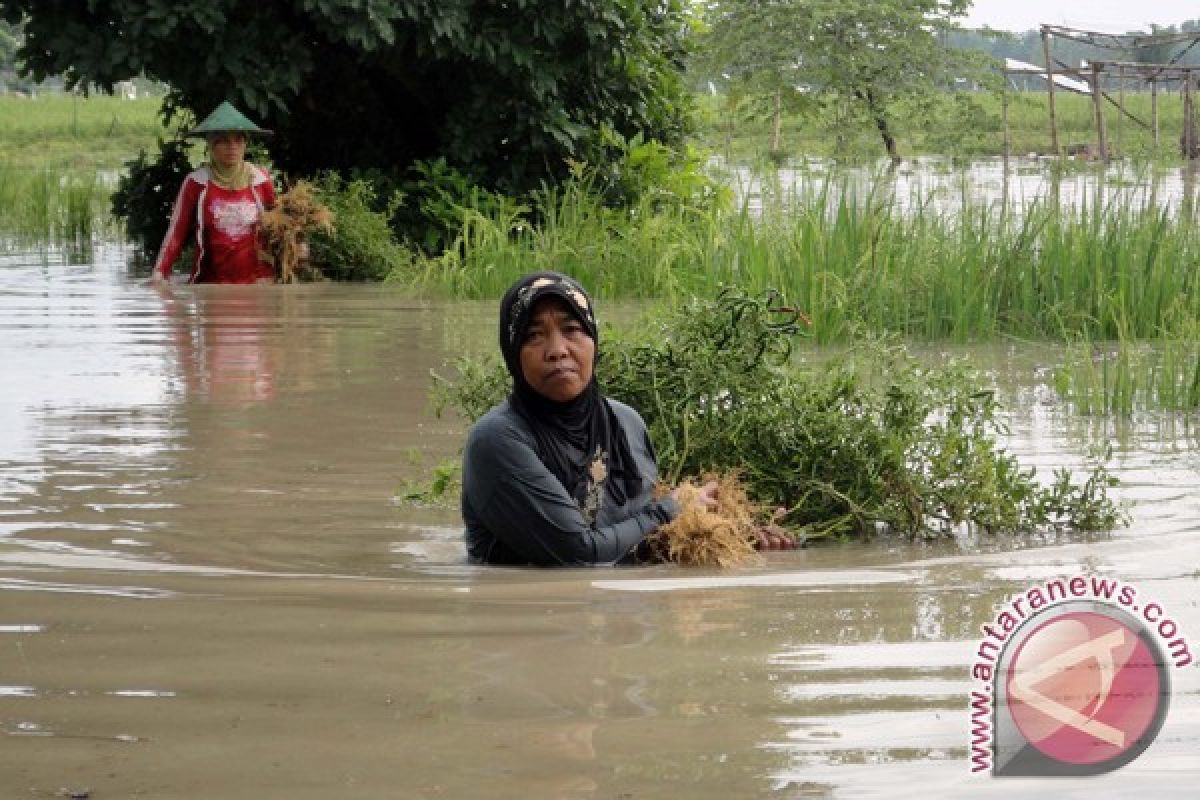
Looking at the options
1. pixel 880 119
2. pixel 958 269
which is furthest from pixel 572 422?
pixel 880 119

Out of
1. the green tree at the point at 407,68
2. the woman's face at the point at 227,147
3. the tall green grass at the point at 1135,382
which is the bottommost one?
the tall green grass at the point at 1135,382

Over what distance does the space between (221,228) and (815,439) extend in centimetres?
771

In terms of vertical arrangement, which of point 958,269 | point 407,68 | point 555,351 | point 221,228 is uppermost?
point 407,68

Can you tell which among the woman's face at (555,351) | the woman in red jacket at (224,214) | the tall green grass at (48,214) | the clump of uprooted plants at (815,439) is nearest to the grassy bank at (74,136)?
the tall green grass at (48,214)

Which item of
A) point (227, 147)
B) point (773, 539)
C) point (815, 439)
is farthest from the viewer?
point (227, 147)

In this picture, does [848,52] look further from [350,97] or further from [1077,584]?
[1077,584]

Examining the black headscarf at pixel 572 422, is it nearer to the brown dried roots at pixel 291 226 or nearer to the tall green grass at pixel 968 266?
the tall green grass at pixel 968 266

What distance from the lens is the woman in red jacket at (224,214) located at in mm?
12836

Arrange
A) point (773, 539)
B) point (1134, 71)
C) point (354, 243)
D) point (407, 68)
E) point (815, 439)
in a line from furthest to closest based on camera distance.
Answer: point (1134, 71), point (407, 68), point (354, 243), point (815, 439), point (773, 539)

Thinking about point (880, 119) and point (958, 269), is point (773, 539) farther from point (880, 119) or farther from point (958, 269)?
point (880, 119)

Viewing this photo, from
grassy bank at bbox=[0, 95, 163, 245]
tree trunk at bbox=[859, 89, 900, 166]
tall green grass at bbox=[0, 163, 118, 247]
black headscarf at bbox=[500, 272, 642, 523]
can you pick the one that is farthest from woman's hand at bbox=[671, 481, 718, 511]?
tree trunk at bbox=[859, 89, 900, 166]

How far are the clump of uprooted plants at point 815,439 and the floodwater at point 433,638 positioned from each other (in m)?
0.15

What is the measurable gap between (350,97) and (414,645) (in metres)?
11.3

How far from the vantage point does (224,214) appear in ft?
42.2
